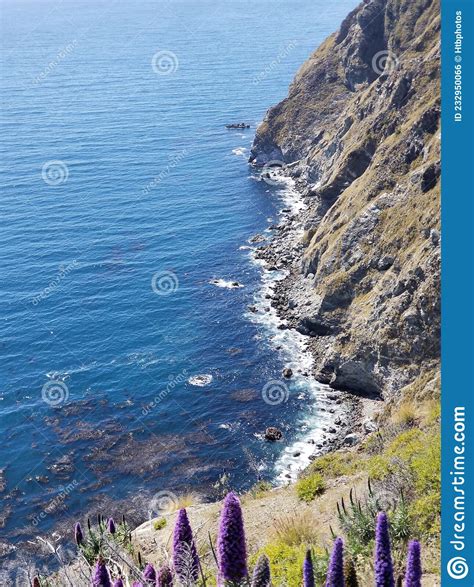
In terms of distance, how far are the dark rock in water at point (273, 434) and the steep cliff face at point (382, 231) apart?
9.33m

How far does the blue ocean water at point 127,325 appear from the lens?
6116 cm

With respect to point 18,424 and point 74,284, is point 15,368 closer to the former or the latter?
point 18,424

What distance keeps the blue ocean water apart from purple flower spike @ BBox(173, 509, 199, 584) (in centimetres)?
4741

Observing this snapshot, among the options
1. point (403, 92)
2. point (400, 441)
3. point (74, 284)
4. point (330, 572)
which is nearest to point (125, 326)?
point (74, 284)

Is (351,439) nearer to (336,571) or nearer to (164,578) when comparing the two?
(164,578)

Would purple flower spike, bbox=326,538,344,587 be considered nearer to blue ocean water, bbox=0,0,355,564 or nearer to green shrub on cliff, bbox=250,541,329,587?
green shrub on cliff, bbox=250,541,329,587

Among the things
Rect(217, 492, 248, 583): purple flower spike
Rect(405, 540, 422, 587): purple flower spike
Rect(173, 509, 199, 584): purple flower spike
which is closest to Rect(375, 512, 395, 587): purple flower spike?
Rect(405, 540, 422, 587): purple flower spike

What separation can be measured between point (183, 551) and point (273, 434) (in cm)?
5289

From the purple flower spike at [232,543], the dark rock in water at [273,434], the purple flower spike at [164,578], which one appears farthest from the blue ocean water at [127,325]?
the purple flower spike at [232,543]

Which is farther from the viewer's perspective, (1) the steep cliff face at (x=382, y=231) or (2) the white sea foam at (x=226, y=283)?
(2) the white sea foam at (x=226, y=283)

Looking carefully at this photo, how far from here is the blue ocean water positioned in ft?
201

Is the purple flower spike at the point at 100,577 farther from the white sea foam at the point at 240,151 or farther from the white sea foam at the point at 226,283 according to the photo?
the white sea foam at the point at 240,151

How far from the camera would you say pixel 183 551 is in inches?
463

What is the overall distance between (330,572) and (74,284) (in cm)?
8422
